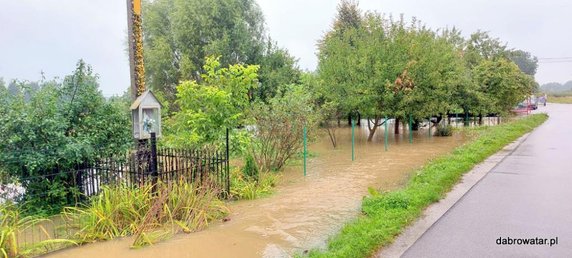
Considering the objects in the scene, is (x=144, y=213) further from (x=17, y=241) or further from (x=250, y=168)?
(x=250, y=168)

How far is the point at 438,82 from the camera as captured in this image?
17.1m

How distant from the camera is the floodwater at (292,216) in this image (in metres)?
5.39

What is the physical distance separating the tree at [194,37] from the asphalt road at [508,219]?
61.3ft

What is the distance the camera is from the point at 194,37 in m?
25.5

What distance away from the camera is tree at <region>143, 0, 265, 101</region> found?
25.1 metres

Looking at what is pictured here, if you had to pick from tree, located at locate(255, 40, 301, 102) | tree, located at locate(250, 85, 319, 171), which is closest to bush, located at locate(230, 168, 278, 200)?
tree, located at locate(250, 85, 319, 171)

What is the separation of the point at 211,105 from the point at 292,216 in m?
3.96

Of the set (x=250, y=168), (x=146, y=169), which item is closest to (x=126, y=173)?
(x=146, y=169)

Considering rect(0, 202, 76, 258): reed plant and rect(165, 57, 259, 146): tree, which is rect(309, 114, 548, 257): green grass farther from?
rect(165, 57, 259, 146): tree

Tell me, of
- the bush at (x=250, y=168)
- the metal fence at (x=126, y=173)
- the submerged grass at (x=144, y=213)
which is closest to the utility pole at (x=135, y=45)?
the metal fence at (x=126, y=173)

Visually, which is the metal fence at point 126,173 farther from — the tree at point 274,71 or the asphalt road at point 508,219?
the tree at point 274,71

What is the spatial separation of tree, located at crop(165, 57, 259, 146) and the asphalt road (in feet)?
17.7

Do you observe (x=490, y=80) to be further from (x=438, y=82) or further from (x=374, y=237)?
(x=374, y=237)

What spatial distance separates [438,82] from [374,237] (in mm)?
13278
